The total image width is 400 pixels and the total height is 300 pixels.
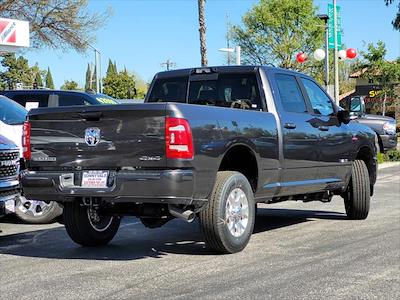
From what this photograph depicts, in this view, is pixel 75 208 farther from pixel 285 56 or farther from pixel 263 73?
pixel 285 56

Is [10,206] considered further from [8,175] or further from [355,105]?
[355,105]

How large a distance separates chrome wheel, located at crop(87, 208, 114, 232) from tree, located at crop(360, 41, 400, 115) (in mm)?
41735

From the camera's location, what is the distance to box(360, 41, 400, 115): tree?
150ft

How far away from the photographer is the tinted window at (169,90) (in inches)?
A: 309

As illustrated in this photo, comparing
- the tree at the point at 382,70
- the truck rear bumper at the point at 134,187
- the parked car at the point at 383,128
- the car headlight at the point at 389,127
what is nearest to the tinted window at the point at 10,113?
the truck rear bumper at the point at 134,187

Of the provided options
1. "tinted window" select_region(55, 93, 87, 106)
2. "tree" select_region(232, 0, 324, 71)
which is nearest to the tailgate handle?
"tinted window" select_region(55, 93, 87, 106)

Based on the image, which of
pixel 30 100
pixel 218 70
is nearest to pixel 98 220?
pixel 218 70

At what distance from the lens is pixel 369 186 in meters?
8.95

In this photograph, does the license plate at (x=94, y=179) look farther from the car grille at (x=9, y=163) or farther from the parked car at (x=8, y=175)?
the car grille at (x=9, y=163)

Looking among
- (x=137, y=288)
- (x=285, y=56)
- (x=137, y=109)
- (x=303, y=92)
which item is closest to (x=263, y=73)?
(x=303, y=92)

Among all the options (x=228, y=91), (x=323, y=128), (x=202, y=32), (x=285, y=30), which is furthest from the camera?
(x=285, y=30)

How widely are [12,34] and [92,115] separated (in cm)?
982

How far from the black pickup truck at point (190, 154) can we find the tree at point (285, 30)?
4889cm

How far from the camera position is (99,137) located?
5.87 m
